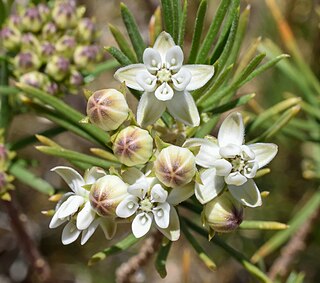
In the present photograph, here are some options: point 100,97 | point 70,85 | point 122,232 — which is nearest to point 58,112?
point 70,85

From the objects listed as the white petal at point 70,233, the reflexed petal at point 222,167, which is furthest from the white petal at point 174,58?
the white petal at point 70,233

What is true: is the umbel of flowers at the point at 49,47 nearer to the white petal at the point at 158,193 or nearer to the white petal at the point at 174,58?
the white petal at the point at 174,58

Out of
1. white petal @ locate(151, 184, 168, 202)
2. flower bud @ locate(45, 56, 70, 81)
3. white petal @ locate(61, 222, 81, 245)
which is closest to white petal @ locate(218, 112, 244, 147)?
white petal @ locate(151, 184, 168, 202)

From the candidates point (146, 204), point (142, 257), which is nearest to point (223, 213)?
point (146, 204)

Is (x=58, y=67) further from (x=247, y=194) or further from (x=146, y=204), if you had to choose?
(x=247, y=194)

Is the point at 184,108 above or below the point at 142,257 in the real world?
above

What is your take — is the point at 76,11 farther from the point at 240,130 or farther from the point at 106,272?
the point at 106,272
